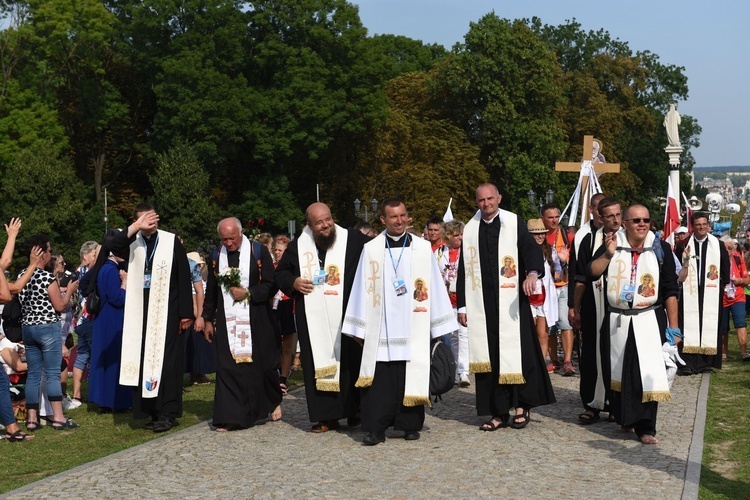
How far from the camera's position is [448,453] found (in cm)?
904

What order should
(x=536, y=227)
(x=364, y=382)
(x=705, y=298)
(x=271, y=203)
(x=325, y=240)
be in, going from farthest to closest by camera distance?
1. (x=271, y=203)
2. (x=705, y=298)
3. (x=536, y=227)
4. (x=325, y=240)
5. (x=364, y=382)

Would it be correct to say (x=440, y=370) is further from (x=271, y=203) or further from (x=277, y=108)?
(x=271, y=203)

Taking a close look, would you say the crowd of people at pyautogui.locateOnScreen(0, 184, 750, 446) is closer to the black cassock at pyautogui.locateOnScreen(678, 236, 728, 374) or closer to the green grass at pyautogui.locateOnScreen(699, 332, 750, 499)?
the green grass at pyautogui.locateOnScreen(699, 332, 750, 499)

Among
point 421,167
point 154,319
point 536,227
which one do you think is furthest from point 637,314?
point 421,167

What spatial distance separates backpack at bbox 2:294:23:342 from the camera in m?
10.7

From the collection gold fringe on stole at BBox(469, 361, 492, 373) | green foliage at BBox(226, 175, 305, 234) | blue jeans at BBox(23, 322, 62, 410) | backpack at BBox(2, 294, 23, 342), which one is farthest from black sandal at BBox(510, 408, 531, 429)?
green foliage at BBox(226, 175, 305, 234)

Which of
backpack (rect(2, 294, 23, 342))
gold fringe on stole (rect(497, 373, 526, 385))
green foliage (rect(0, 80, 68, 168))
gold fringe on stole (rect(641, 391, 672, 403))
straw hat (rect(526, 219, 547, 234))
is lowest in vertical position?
gold fringe on stole (rect(641, 391, 672, 403))

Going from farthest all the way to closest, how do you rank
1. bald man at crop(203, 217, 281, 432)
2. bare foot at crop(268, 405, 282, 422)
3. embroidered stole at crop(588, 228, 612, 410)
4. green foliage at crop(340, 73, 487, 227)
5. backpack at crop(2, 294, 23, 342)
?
green foliage at crop(340, 73, 487, 227), bare foot at crop(268, 405, 282, 422), backpack at crop(2, 294, 23, 342), bald man at crop(203, 217, 281, 432), embroidered stole at crop(588, 228, 612, 410)

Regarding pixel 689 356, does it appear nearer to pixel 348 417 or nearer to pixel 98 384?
pixel 348 417

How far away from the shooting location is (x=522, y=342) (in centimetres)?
1031

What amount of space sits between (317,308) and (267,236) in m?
4.73

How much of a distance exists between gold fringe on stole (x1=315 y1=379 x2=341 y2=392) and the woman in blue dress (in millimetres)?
2732

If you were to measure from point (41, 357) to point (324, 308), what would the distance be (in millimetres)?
2823

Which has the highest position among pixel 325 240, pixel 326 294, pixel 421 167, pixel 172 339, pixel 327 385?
pixel 421 167
